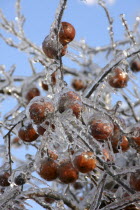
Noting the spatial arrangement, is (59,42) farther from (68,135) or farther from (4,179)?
(4,179)

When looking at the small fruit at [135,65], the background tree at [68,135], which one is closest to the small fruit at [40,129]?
the background tree at [68,135]

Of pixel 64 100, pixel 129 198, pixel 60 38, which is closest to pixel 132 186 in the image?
pixel 129 198

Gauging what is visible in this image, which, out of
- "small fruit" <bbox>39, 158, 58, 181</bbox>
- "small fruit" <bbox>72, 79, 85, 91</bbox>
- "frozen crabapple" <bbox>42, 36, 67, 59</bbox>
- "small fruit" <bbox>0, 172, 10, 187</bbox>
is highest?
"frozen crabapple" <bbox>42, 36, 67, 59</bbox>

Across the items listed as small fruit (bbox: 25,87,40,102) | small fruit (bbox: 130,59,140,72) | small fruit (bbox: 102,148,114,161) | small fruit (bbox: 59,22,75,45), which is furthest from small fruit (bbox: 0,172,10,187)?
small fruit (bbox: 130,59,140,72)

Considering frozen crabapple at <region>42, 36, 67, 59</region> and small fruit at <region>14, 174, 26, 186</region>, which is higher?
frozen crabapple at <region>42, 36, 67, 59</region>

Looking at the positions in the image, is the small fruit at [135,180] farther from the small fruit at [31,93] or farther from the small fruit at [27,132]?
the small fruit at [31,93]

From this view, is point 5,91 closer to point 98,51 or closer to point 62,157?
point 98,51

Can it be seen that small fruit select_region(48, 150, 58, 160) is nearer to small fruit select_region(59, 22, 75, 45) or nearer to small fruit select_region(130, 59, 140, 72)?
small fruit select_region(59, 22, 75, 45)

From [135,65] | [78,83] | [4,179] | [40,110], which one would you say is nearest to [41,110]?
[40,110]
